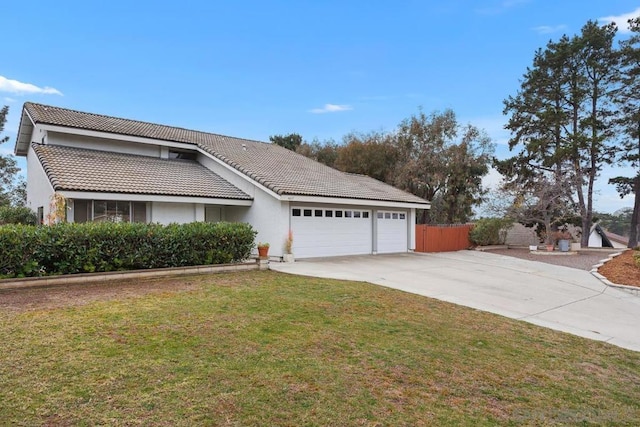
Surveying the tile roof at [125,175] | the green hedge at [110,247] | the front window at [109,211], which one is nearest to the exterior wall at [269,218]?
the tile roof at [125,175]

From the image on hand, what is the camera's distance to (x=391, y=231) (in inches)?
Answer: 789

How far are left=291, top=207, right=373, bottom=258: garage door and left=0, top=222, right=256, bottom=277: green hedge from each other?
3.76 m

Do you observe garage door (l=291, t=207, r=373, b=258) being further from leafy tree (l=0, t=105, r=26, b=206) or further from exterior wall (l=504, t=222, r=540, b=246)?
leafy tree (l=0, t=105, r=26, b=206)

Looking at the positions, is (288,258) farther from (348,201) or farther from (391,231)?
(391,231)

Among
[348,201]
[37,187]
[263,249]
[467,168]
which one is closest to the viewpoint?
[263,249]

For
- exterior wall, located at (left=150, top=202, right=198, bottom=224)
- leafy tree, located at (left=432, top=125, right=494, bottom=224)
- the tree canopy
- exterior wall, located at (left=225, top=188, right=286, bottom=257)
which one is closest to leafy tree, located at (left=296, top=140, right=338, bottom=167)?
the tree canopy

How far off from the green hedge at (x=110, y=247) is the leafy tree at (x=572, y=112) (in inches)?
811

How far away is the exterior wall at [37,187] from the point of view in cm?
1377

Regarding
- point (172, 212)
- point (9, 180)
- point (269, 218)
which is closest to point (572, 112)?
point (269, 218)

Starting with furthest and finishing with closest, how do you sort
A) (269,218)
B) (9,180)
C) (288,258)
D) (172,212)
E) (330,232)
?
(9,180) → (330,232) → (269,218) → (172,212) → (288,258)

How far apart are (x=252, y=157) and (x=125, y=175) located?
23.2 feet

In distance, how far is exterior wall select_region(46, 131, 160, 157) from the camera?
1568 centimetres

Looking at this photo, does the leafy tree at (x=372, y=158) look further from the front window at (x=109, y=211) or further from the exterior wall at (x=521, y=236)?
the front window at (x=109, y=211)

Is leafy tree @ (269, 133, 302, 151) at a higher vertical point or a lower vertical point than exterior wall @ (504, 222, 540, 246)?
higher
